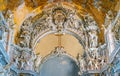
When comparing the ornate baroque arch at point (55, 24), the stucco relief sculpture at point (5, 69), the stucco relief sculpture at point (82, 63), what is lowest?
the stucco relief sculpture at point (5, 69)

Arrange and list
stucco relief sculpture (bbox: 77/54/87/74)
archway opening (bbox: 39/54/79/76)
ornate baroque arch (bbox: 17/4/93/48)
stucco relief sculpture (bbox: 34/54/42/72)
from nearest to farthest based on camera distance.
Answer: stucco relief sculpture (bbox: 77/54/87/74)
stucco relief sculpture (bbox: 34/54/42/72)
ornate baroque arch (bbox: 17/4/93/48)
archway opening (bbox: 39/54/79/76)

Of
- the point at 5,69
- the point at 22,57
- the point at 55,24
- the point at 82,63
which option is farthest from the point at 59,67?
the point at 5,69

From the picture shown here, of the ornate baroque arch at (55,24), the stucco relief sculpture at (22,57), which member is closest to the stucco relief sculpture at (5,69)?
the stucco relief sculpture at (22,57)

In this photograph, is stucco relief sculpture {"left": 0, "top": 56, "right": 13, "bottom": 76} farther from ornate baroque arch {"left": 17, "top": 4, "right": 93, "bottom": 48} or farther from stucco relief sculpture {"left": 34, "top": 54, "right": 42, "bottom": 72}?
ornate baroque arch {"left": 17, "top": 4, "right": 93, "bottom": 48}

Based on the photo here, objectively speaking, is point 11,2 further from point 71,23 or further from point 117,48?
point 117,48

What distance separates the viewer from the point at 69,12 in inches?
623

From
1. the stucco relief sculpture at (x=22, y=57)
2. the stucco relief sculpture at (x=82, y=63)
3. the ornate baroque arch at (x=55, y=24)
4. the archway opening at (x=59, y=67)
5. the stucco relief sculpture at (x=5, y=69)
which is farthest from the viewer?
the archway opening at (x=59, y=67)

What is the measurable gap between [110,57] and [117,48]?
3.98ft

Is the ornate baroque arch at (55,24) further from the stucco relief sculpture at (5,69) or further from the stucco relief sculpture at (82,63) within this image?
the stucco relief sculpture at (5,69)

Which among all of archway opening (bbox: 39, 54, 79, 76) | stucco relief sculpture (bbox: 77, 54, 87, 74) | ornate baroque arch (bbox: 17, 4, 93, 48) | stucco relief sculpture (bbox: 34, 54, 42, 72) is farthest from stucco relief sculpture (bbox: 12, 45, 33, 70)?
stucco relief sculpture (bbox: 77, 54, 87, 74)

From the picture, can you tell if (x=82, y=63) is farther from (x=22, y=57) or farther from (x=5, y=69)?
(x=5, y=69)

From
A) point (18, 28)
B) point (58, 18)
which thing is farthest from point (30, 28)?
point (58, 18)

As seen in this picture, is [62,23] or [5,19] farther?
[62,23]

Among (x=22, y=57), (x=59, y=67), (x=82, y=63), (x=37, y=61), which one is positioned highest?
(x=22, y=57)
